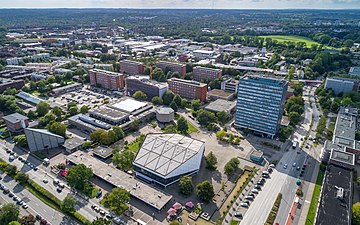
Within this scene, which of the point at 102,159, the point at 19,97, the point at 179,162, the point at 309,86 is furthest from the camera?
the point at 309,86

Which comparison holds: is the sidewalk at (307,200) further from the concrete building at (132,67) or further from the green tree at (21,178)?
the concrete building at (132,67)

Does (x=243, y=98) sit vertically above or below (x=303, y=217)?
above

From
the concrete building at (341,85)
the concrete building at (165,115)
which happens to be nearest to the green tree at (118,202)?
the concrete building at (165,115)

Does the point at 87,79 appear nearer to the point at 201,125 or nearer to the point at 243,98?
the point at 201,125

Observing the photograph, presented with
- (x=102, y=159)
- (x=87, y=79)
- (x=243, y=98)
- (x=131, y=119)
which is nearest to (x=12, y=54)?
(x=87, y=79)

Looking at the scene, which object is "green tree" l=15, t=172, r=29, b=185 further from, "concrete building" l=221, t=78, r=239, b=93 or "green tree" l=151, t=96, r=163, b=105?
"concrete building" l=221, t=78, r=239, b=93

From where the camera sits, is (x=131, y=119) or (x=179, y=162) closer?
(x=179, y=162)

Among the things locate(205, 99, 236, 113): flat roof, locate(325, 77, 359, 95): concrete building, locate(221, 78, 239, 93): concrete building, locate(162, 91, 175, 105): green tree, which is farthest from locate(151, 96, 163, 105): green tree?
locate(325, 77, 359, 95): concrete building
